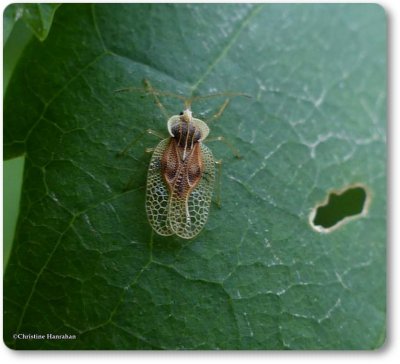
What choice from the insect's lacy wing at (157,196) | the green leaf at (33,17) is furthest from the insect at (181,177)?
the green leaf at (33,17)

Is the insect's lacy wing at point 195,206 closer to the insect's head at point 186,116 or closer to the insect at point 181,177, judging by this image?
the insect at point 181,177

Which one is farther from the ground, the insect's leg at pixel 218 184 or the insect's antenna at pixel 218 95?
the insect's antenna at pixel 218 95

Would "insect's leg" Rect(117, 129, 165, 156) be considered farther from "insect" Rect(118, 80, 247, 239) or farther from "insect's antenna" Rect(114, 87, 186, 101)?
"insect's antenna" Rect(114, 87, 186, 101)

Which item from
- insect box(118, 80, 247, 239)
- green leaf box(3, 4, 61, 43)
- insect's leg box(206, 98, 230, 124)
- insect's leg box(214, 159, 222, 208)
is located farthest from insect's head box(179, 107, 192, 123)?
green leaf box(3, 4, 61, 43)

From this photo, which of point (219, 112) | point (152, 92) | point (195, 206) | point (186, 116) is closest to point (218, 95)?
point (219, 112)

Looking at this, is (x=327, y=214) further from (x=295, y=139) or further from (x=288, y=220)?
(x=295, y=139)

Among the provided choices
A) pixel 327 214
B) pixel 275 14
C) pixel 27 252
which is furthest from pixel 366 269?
pixel 27 252
